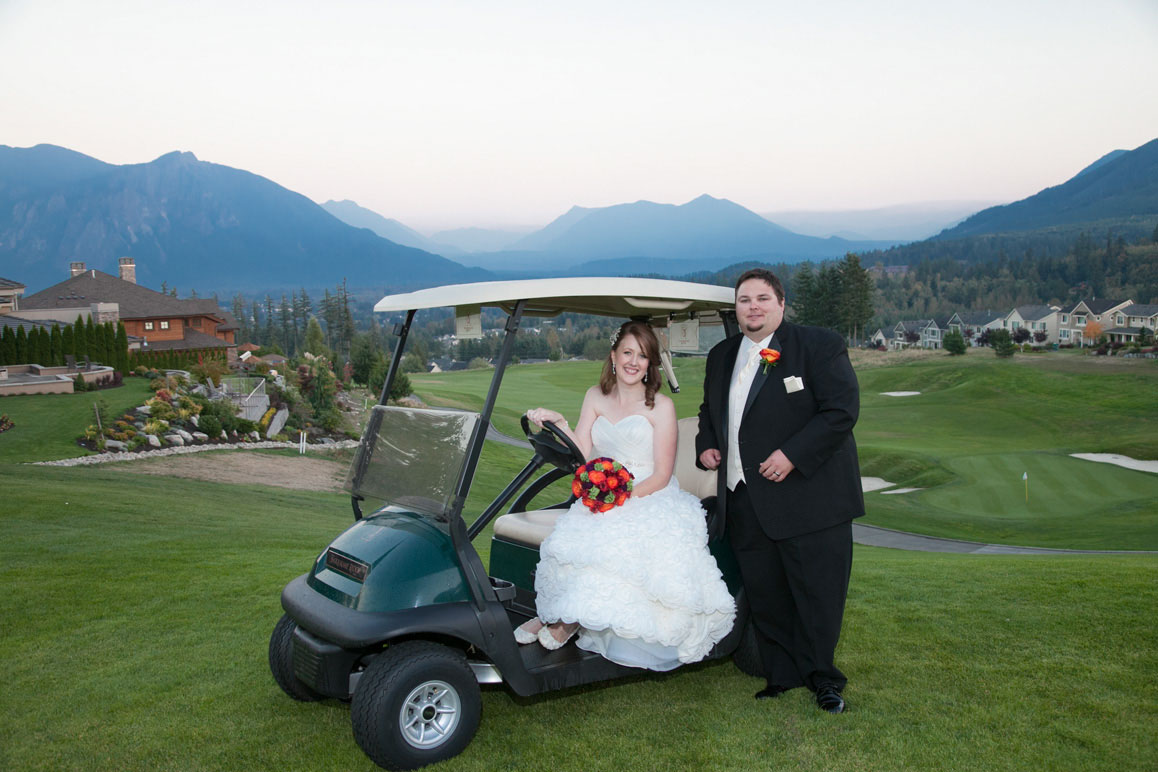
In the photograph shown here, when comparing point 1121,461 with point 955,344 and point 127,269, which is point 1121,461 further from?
point 127,269

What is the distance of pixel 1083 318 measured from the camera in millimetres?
92375

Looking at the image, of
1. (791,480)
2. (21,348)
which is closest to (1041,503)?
(791,480)

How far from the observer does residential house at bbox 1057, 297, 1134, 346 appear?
289ft

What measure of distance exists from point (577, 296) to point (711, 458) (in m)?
1.10

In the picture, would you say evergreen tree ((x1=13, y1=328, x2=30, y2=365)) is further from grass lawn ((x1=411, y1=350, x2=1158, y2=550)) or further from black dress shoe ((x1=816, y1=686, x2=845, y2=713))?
black dress shoe ((x1=816, y1=686, x2=845, y2=713))

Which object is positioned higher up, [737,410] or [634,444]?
[737,410]

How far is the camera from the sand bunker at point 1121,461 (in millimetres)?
20592

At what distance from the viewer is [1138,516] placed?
15406 millimetres

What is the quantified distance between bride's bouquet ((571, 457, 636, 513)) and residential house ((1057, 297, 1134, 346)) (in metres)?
96.9

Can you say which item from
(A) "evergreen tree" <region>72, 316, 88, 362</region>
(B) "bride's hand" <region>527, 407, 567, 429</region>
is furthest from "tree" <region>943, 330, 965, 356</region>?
(B) "bride's hand" <region>527, 407, 567, 429</region>

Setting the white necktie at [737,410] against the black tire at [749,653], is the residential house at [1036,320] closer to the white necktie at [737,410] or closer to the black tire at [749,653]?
the black tire at [749,653]

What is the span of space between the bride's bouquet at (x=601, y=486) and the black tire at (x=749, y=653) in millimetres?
1156

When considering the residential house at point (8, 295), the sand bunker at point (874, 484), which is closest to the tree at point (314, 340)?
the residential house at point (8, 295)

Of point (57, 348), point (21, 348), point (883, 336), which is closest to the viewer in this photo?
point (21, 348)
